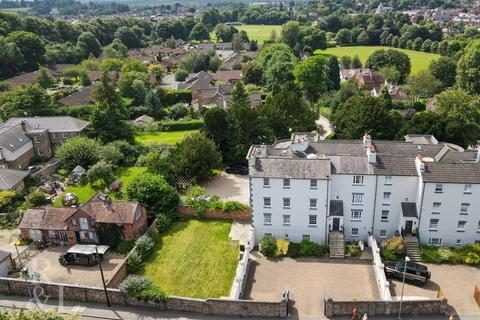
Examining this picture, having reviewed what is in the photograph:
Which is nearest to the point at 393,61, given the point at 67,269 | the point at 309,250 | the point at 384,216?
the point at 384,216

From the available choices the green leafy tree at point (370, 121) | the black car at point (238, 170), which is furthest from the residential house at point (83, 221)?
the green leafy tree at point (370, 121)

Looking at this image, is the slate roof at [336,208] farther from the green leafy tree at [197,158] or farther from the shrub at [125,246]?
the shrub at [125,246]

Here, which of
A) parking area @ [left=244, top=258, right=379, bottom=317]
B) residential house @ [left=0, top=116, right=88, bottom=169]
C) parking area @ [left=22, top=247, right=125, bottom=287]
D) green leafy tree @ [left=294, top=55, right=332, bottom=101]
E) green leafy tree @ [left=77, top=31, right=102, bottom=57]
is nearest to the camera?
parking area @ [left=244, top=258, right=379, bottom=317]

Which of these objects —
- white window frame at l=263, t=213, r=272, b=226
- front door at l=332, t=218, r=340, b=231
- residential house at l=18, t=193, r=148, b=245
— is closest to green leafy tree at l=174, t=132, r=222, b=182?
residential house at l=18, t=193, r=148, b=245

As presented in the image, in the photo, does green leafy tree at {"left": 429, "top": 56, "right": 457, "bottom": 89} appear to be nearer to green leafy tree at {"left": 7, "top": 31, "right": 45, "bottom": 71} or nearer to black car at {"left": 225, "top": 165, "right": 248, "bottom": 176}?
black car at {"left": 225, "top": 165, "right": 248, "bottom": 176}

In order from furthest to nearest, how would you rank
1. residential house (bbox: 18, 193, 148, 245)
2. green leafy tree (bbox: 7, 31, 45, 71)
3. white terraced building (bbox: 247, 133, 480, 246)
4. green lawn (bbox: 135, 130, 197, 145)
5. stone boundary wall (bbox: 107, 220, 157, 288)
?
1. green leafy tree (bbox: 7, 31, 45, 71)
2. green lawn (bbox: 135, 130, 197, 145)
3. residential house (bbox: 18, 193, 148, 245)
4. white terraced building (bbox: 247, 133, 480, 246)
5. stone boundary wall (bbox: 107, 220, 157, 288)
